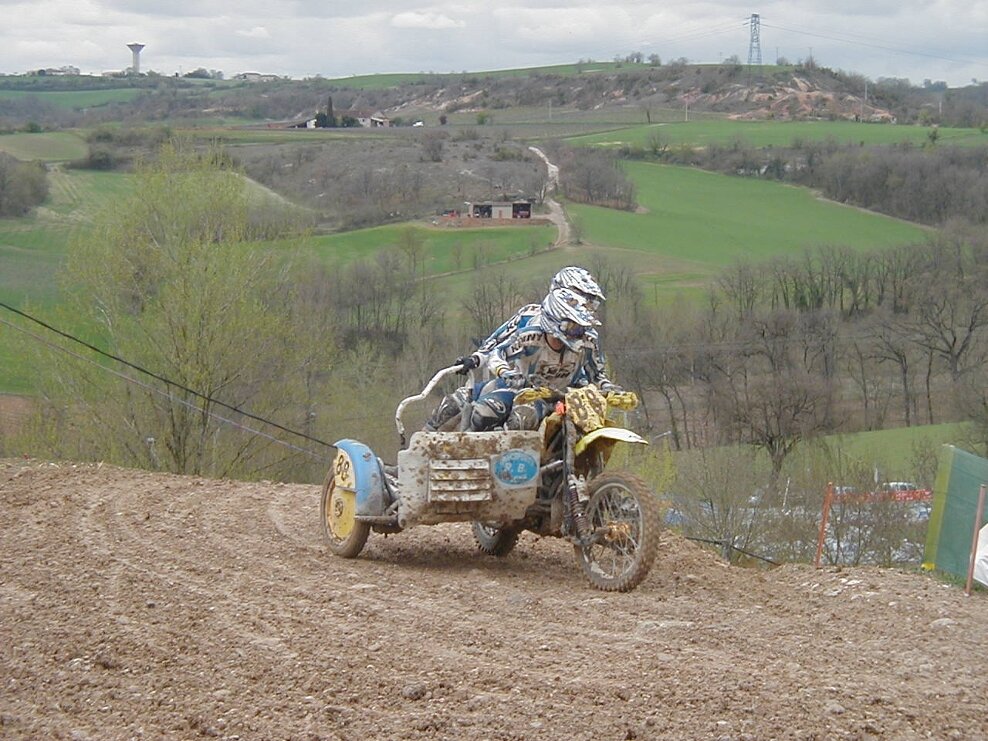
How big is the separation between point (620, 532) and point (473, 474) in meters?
1.19

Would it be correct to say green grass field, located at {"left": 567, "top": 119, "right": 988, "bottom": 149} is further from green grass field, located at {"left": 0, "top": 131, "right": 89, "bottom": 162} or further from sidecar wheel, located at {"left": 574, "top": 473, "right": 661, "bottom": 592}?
sidecar wheel, located at {"left": 574, "top": 473, "right": 661, "bottom": 592}

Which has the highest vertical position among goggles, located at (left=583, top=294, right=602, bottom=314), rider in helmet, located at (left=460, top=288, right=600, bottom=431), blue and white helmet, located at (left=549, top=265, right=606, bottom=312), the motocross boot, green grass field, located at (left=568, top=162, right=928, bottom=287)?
blue and white helmet, located at (left=549, top=265, right=606, bottom=312)

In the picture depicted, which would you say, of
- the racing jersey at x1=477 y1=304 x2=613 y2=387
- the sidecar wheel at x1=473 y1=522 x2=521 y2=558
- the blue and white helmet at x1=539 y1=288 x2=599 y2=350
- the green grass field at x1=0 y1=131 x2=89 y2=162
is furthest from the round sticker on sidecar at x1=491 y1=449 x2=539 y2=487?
the green grass field at x1=0 y1=131 x2=89 y2=162

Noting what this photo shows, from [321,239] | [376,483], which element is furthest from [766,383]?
[376,483]

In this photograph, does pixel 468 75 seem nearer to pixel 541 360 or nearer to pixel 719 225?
pixel 719 225

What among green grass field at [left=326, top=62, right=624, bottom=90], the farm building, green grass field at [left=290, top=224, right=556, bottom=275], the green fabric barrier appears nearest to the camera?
the green fabric barrier

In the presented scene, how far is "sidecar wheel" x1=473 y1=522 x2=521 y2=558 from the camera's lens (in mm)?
9828

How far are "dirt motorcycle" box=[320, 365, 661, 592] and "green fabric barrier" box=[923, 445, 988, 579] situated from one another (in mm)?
2406

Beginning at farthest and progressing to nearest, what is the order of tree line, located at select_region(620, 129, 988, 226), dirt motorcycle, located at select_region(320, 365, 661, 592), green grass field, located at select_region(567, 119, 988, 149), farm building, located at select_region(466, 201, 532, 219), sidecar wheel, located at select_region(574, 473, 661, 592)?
green grass field, located at select_region(567, 119, 988, 149) → tree line, located at select_region(620, 129, 988, 226) → farm building, located at select_region(466, 201, 532, 219) → dirt motorcycle, located at select_region(320, 365, 661, 592) → sidecar wheel, located at select_region(574, 473, 661, 592)

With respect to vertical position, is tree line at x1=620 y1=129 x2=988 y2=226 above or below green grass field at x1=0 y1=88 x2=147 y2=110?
below

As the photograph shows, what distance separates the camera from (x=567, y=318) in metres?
8.63

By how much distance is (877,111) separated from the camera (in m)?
104

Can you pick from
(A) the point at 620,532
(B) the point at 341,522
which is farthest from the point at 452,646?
(B) the point at 341,522

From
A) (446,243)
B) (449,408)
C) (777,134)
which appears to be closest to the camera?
(449,408)
